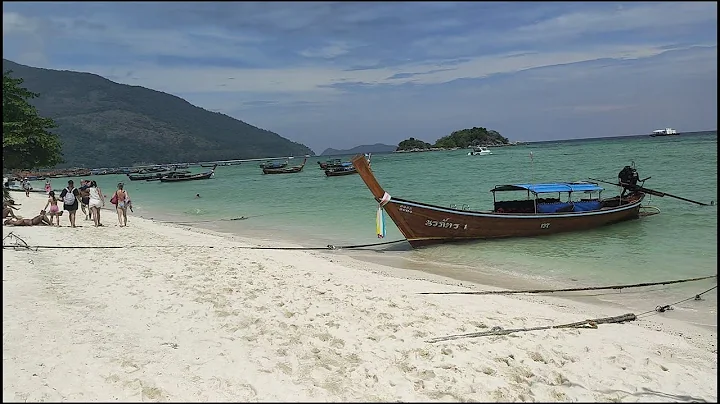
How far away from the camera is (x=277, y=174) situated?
6456 centimetres

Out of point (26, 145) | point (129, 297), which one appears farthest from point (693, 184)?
point (26, 145)

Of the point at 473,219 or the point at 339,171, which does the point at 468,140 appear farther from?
the point at 473,219

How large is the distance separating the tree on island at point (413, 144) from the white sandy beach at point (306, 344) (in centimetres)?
14508

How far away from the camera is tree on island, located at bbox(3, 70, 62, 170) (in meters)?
23.9

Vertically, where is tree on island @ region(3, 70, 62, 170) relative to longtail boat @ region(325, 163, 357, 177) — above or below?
above

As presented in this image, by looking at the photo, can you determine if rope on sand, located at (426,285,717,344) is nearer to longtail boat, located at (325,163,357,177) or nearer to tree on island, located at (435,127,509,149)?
longtail boat, located at (325,163,357,177)

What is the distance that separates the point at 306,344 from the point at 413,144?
151m

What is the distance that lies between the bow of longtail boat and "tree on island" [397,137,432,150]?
136815 millimetres

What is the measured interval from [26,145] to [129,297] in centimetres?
2382

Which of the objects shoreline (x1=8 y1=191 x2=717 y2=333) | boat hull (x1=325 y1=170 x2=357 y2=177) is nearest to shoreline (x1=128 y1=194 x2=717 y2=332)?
shoreline (x1=8 y1=191 x2=717 y2=333)

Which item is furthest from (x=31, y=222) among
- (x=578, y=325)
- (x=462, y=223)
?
(x=578, y=325)

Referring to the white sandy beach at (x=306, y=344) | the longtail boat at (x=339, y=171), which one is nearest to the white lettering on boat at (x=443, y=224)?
the white sandy beach at (x=306, y=344)

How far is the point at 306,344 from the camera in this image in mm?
5035

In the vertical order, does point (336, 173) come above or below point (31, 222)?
above
